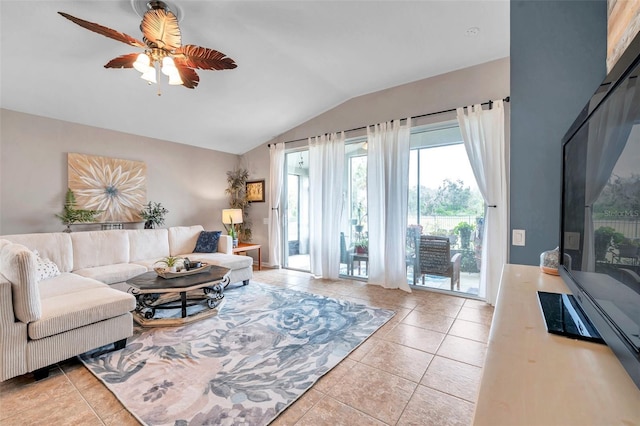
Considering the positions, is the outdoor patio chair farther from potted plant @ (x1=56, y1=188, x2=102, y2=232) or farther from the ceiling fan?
potted plant @ (x1=56, y1=188, x2=102, y2=232)

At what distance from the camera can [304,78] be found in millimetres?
3871

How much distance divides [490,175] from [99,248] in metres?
5.15

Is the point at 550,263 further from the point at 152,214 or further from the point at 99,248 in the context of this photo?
the point at 152,214

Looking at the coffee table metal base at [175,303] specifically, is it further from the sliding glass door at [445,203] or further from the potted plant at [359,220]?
the sliding glass door at [445,203]

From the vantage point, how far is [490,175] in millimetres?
3389

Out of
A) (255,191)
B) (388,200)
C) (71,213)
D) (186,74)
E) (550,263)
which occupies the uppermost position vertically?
(186,74)

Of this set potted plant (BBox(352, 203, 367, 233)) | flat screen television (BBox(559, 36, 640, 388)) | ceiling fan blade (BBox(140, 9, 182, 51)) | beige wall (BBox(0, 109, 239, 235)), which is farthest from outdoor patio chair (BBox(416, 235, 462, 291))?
beige wall (BBox(0, 109, 239, 235))

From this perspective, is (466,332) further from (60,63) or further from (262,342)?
(60,63)

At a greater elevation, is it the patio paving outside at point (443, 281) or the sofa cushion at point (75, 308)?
the sofa cushion at point (75, 308)

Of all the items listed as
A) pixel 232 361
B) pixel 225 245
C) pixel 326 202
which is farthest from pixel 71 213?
pixel 326 202

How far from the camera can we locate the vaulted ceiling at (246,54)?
8.32ft

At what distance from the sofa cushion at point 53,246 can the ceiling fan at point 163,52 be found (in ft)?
7.71

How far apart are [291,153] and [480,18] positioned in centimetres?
368

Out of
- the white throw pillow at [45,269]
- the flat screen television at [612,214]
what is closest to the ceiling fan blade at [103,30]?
the white throw pillow at [45,269]
